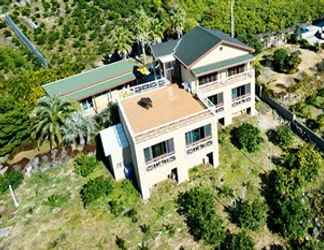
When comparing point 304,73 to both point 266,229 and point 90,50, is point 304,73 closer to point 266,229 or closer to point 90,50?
point 266,229

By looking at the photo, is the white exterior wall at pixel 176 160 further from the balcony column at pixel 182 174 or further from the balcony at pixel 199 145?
the balcony at pixel 199 145

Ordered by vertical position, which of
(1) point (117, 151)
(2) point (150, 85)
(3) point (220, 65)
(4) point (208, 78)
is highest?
(3) point (220, 65)

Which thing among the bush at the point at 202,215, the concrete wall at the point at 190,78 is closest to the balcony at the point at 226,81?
the concrete wall at the point at 190,78

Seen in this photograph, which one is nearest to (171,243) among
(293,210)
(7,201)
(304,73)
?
(293,210)

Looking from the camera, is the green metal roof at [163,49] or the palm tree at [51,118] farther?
the green metal roof at [163,49]

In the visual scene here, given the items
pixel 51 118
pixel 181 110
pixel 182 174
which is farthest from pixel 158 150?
pixel 51 118

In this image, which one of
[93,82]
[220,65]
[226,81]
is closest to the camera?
[220,65]

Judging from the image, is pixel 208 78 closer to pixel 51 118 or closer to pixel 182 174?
pixel 182 174
